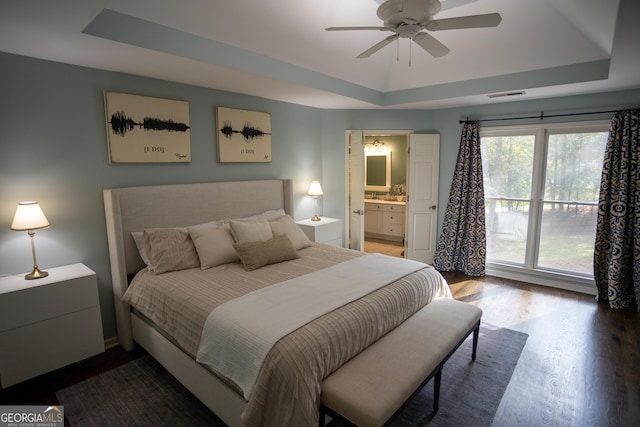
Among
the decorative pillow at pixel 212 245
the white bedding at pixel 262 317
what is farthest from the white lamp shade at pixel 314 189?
the white bedding at pixel 262 317

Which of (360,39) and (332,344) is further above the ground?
(360,39)

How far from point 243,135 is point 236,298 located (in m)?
2.23

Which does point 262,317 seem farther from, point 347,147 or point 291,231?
point 347,147

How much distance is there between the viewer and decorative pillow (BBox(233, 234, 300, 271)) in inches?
116

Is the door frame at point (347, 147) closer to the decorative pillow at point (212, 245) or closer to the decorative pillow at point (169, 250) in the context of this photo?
the decorative pillow at point (212, 245)

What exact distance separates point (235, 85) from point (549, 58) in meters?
3.14

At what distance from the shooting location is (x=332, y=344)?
185 cm

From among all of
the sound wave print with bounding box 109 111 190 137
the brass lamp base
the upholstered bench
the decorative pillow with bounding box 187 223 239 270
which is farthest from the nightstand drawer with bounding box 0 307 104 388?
the upholstered bench

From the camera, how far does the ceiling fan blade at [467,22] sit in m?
1.95

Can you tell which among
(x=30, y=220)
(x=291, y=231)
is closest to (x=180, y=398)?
(x=30, y=220)

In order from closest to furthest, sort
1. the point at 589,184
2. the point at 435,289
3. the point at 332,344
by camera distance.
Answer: the point at 332,344
the point at 435,289
the point at 589,184

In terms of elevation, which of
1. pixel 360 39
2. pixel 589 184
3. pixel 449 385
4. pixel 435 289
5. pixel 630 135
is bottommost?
pixel 449 385

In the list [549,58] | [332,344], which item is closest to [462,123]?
[549,58]

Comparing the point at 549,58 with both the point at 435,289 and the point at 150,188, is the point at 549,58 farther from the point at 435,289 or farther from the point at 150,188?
the point at 150,188
